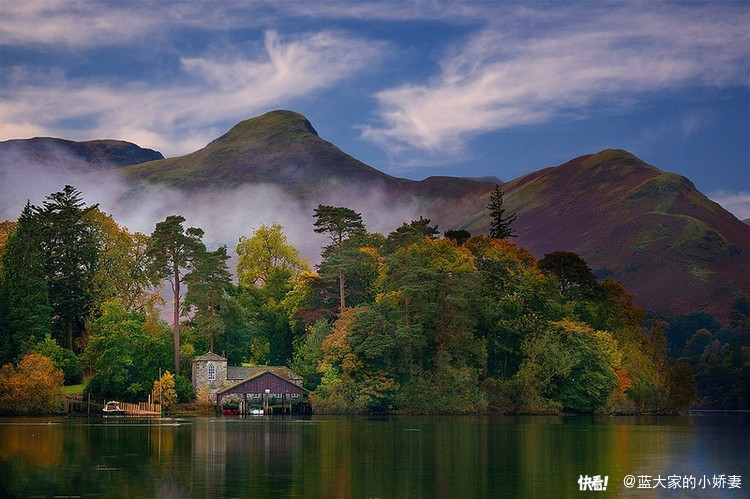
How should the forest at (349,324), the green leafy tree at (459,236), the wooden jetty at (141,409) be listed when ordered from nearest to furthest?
1. the wooden jetty at (141,409)
2. the forest at (349,324)
3. the green leafy tree at (459,236)

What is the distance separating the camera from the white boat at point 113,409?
343ft

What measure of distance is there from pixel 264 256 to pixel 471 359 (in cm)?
4439

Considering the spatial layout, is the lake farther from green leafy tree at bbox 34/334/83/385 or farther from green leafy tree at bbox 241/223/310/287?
green leafy tree at bbox 241/223/310/287

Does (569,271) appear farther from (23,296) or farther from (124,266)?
(23,296)

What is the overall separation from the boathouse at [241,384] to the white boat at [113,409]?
340 inches

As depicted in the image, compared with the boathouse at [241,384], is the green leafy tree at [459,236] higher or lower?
higher

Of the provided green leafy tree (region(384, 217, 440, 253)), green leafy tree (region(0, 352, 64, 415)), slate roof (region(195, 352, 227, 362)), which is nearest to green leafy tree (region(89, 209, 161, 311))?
slate roof (region(195, 352, 227, 362))

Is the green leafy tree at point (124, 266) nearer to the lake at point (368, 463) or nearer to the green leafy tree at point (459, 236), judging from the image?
the green leafy tree at point (459, 236)

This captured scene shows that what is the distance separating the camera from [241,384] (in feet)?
355

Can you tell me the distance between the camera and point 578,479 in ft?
127

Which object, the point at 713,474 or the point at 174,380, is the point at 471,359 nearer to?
the point at 174,380

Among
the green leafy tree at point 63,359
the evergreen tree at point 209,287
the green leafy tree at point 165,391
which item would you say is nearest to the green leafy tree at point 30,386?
the green leafy tree at point 63,359

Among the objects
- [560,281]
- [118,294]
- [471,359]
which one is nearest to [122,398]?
[118,294]

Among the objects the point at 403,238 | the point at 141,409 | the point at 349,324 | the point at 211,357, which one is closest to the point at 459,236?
the point at 403,238
